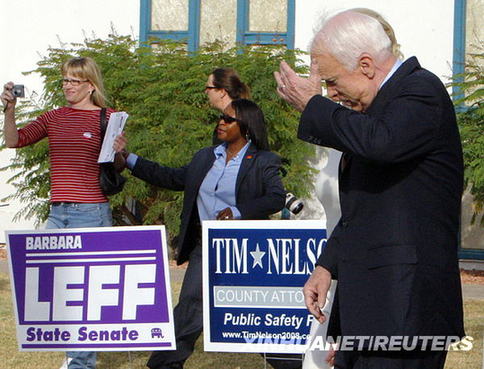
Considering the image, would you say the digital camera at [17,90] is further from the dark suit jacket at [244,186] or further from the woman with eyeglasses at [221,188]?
the dark suit jacket at [244,186]

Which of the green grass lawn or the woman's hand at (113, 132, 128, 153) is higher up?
the woman's hand at (113, 132, 128, 153)

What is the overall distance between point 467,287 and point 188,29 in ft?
19.6

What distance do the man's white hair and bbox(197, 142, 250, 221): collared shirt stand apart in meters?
3.23

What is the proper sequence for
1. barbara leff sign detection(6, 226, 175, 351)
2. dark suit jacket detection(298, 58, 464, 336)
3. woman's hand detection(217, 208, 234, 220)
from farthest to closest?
woman's hand detection(217, 208, 234, 220), barbara leff sign detection(6, 226, 175, 351), dark suit jacket detection(298, 58, 464, 336)

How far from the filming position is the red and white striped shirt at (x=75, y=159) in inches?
263

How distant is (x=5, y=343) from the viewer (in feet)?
27.5

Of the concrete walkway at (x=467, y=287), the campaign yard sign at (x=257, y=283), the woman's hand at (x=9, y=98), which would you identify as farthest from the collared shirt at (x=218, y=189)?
the concrete walkway at (x=467, y=287)

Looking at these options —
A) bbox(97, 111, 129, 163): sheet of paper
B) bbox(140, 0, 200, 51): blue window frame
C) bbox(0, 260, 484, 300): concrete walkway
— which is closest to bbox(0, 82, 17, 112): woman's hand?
bbox(97, 111, 129, 163): sheet of paper

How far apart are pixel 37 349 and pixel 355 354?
11.4 feet

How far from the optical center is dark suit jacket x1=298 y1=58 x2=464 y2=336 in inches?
125

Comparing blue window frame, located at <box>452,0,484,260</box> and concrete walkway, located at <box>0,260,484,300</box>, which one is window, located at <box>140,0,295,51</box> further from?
concrete walkway, located at <box>0,260,484,300</box>

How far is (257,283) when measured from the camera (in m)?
6.47

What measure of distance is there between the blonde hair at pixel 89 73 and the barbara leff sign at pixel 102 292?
1.05 meters

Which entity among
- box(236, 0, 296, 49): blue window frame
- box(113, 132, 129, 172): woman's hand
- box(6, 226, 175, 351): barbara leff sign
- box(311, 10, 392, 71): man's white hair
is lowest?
box(6, 226, 175, 351): barbara leff sign
